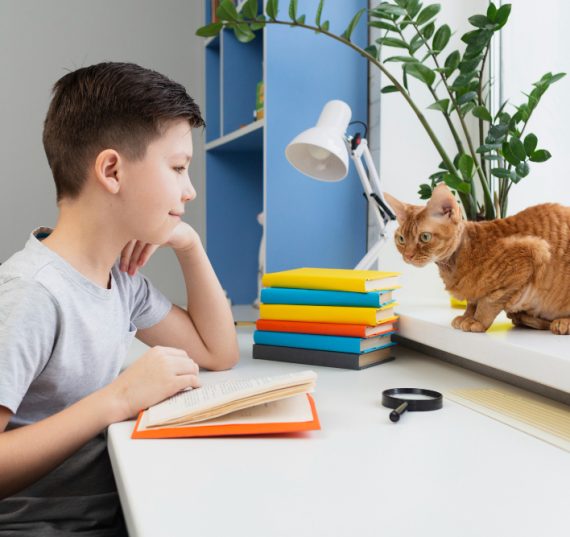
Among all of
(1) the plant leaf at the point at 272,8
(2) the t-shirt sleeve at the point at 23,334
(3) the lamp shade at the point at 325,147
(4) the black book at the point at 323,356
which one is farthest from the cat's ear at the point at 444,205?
(1) the plant leaf at the point at 272,8

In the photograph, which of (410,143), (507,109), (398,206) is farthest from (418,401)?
(507,109)

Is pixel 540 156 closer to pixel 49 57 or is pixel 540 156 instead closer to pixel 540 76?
pixel 540 76

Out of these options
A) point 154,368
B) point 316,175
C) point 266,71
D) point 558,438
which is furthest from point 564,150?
point 154,368

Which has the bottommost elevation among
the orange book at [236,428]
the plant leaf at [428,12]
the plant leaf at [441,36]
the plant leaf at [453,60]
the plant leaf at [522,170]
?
the orange book at [236,428]

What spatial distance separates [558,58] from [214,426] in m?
1.28

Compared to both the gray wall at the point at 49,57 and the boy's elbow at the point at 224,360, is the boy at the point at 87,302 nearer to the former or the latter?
the boy's elbow at the point at 224,360

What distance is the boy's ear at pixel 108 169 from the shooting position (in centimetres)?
87

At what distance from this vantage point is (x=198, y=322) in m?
1.15

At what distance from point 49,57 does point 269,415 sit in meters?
2.30

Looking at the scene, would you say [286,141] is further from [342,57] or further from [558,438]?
[558,438]

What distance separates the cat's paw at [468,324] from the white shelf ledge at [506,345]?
0.03 ft

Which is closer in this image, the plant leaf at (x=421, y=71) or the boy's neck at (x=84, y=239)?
the boy's neck at (x=84, y=239)

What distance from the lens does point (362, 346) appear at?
1.09 metres

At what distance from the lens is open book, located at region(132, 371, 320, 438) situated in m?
0.71
